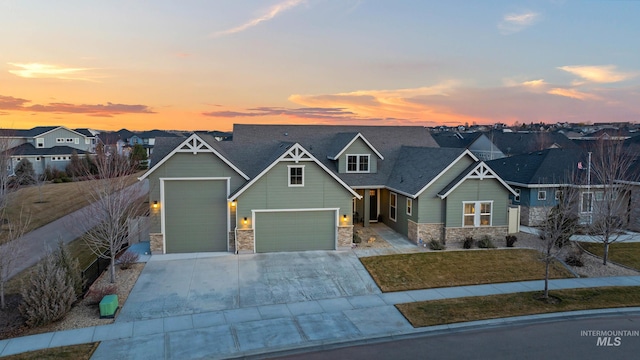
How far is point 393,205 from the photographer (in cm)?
2638

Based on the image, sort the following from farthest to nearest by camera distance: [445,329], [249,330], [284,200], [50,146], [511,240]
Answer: [50,146] → [511,240] → [284,200] → [445,329] → [249,330]

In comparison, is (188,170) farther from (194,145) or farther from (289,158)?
(289,158)

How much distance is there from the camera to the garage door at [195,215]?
2044cm

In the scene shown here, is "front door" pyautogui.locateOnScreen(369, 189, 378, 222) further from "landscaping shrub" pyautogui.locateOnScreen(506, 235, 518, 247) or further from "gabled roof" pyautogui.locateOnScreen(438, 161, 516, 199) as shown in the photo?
"landscaping shrub" pyautogui.locateOnScreen(506, 235, 518, 247)

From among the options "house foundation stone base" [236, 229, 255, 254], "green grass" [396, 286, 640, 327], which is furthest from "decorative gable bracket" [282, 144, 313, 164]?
"green grass" [396, 286, 640, 327]

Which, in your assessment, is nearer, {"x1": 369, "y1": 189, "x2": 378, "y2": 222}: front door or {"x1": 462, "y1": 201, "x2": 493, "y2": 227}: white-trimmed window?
{"x1": 462, "y1": 201, "x2": 493, "y2": 227}: white-trimmed window

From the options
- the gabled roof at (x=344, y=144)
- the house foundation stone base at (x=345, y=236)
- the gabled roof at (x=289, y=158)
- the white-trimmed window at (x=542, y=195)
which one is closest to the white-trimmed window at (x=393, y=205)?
the gabled roof at (x=344, y=144)

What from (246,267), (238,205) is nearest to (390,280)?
(246,267)

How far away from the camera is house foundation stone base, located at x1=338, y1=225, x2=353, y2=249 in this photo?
21.5 metres

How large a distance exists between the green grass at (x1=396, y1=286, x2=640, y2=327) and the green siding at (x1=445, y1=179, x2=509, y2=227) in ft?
22.8

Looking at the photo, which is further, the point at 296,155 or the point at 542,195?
the point at 542,195

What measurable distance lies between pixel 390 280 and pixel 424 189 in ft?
23.5

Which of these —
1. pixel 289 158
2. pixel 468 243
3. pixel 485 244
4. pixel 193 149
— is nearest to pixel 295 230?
pixel 289 158

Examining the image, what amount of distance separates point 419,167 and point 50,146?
63695 millimetres
